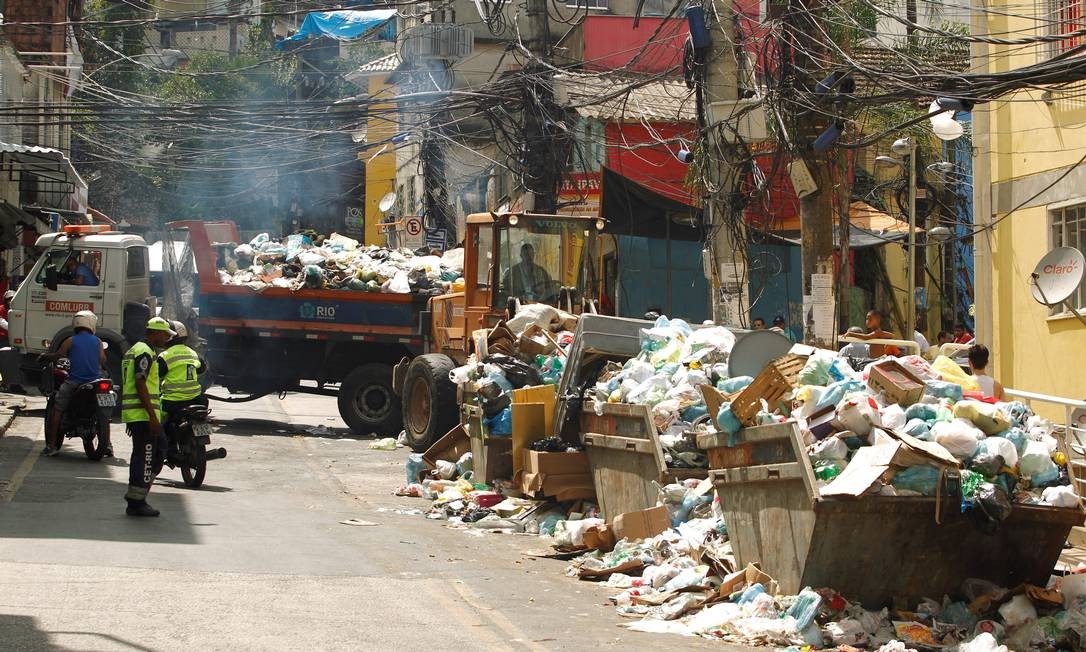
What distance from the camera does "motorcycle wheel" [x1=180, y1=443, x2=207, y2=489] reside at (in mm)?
12469

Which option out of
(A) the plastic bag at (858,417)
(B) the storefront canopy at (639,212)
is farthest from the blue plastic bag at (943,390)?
(B) the storefront canopy at (639,212)

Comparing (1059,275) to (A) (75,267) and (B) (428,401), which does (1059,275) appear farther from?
(A) (75,267)

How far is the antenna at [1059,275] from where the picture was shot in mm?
13195

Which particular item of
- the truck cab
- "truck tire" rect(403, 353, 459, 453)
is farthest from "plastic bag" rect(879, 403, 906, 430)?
the truck cab

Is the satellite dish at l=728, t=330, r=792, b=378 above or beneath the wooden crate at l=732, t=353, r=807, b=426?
above

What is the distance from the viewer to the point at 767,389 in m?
8.30

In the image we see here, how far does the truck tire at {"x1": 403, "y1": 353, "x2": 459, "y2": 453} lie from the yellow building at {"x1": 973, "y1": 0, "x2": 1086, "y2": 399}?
22.7 feet

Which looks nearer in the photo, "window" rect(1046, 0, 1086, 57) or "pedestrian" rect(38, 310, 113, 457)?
"pedestrian" rect(38, 310, 113, 457)

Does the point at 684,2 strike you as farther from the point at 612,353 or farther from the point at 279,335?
the point at 279,335

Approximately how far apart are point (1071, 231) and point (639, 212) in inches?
253

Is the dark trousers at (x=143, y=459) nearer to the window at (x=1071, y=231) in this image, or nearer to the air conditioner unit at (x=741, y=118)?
the air conditioner unit at (x=741, y=118)

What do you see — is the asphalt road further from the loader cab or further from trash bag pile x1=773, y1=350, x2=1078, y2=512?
the loader cab

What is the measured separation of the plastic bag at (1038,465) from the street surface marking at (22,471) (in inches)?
311

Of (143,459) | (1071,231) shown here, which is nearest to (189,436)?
(143,459)
